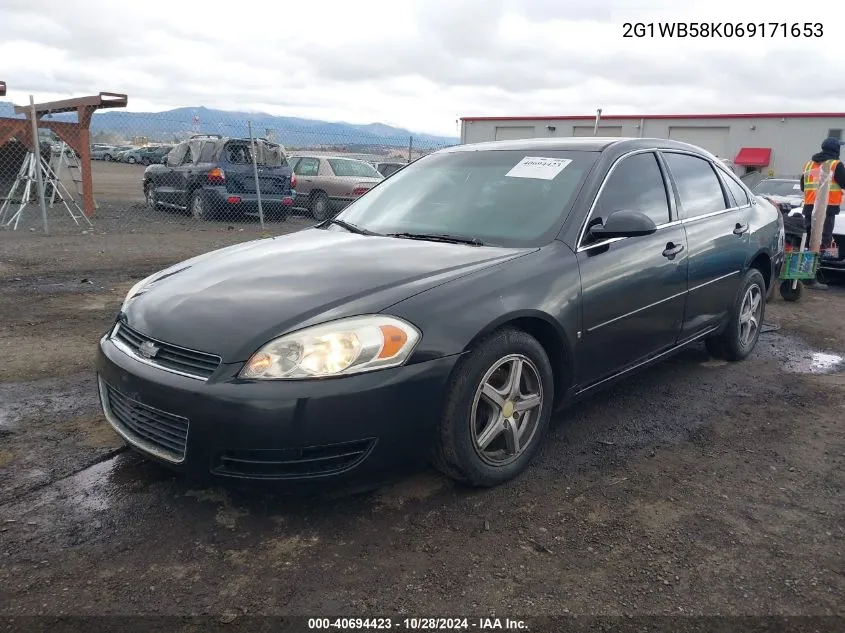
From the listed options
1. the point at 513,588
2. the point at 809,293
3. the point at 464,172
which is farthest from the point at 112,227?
the point at 513,588

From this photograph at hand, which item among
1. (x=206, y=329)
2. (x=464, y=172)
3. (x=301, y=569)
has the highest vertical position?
(x=464, y=172)

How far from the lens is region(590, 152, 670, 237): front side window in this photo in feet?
11.7

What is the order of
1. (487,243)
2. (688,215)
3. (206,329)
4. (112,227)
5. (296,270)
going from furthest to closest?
(112,227) → (688,215) → (487,243) → (296,270) → (206,329)

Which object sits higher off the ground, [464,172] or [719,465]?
[464,172]

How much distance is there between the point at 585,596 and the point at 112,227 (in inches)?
482

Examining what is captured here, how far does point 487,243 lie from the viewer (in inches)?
130

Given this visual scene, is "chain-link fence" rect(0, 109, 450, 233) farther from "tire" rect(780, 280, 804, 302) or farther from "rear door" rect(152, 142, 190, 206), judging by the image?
"tire" rect(780, 280, 804, 302)

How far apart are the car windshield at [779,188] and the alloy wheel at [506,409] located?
9937 millimetres

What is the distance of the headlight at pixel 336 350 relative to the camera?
8.07 feet

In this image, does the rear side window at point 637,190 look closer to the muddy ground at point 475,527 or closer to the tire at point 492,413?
the tire at point 492,413

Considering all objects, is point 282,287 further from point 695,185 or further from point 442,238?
point 695,185

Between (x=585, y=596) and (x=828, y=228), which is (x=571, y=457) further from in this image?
(x=828, y=228)

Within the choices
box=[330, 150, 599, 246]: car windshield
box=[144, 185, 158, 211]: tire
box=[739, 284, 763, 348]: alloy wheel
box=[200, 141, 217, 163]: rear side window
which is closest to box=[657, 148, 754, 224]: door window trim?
box=[739, 284, 763, 348]: alloy wheel

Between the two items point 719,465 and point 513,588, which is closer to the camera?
point 513,588
